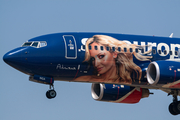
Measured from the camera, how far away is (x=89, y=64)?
37594 mm

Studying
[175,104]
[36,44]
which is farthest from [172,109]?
[36,44]

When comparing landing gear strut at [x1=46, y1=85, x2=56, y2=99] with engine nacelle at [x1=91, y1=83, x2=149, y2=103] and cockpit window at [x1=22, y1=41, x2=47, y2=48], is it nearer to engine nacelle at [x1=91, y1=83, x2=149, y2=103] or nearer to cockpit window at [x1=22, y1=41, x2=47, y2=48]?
cockpit window at [x1=22, y1=41, x2=47, y2=48]

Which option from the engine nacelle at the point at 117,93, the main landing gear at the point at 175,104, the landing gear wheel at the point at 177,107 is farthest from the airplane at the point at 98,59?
the landing gear wheel at the point at 177,107

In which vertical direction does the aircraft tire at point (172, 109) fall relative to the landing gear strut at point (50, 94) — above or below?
below

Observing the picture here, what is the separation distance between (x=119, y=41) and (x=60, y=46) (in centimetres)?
530

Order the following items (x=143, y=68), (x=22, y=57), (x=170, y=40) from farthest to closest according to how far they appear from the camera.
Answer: (x=170, y=40) < (x=143, y=68) < (x=22, y=57)

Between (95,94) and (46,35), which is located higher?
(46,35)

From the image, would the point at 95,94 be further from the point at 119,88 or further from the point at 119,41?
the point at 119,41

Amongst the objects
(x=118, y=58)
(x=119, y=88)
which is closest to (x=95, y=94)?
(x=119, y=88)

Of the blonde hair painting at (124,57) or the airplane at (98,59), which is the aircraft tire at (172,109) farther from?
the blonde hair painting at (124,57)

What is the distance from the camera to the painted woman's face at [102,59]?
3769 cm

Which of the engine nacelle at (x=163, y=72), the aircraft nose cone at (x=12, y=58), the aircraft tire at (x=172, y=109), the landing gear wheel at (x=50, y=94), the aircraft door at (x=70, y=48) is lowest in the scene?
the aircraft tire at (x=172, y=109)

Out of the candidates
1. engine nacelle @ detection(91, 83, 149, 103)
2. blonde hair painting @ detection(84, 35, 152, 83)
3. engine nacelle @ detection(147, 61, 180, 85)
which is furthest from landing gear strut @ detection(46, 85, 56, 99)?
engine nacelle @ detection(147, 61, 180, 85)

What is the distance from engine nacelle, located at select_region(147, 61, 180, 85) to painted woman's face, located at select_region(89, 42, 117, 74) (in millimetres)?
3156
